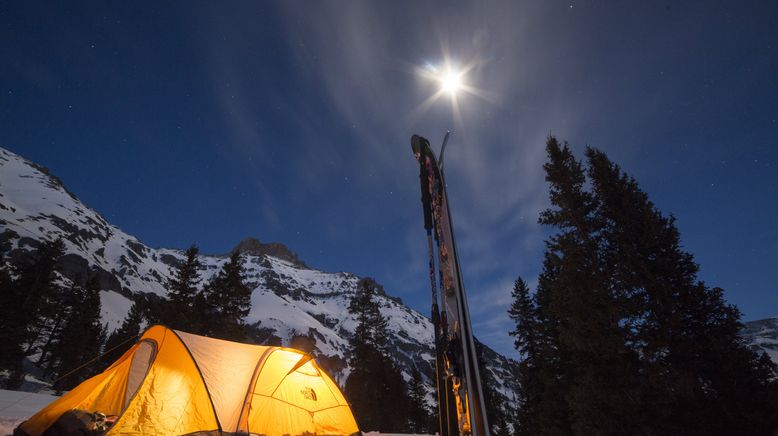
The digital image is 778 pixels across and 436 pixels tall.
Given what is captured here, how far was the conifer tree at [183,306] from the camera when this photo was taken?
23.2 metres

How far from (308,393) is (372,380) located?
2330 centimetres

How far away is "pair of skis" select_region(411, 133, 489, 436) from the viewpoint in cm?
347

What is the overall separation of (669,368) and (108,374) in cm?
1581

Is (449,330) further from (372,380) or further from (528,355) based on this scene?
(372,380)

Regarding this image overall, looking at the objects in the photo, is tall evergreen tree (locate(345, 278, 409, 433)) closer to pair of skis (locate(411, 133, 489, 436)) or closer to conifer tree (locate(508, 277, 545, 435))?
conifer tree (locate(508, 277, 545, 435))

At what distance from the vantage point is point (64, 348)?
134 ft

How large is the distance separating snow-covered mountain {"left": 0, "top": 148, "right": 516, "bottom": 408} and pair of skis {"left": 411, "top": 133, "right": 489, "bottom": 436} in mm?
76328

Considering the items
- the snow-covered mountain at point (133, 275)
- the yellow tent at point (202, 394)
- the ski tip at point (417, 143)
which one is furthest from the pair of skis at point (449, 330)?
the snow-covered mountain at point (133, 275)

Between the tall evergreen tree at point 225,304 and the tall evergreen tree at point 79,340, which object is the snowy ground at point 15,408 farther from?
the tall evergreen tree at point 79,340

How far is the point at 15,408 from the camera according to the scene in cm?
830

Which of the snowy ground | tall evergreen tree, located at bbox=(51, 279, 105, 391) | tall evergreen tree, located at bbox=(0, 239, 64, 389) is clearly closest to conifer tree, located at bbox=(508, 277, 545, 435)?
the snowy ground

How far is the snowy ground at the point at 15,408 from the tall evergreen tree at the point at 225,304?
13582 mm

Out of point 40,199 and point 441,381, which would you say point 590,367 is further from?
point 40,199

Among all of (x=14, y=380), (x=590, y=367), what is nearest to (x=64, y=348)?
(x=14, y=380)
